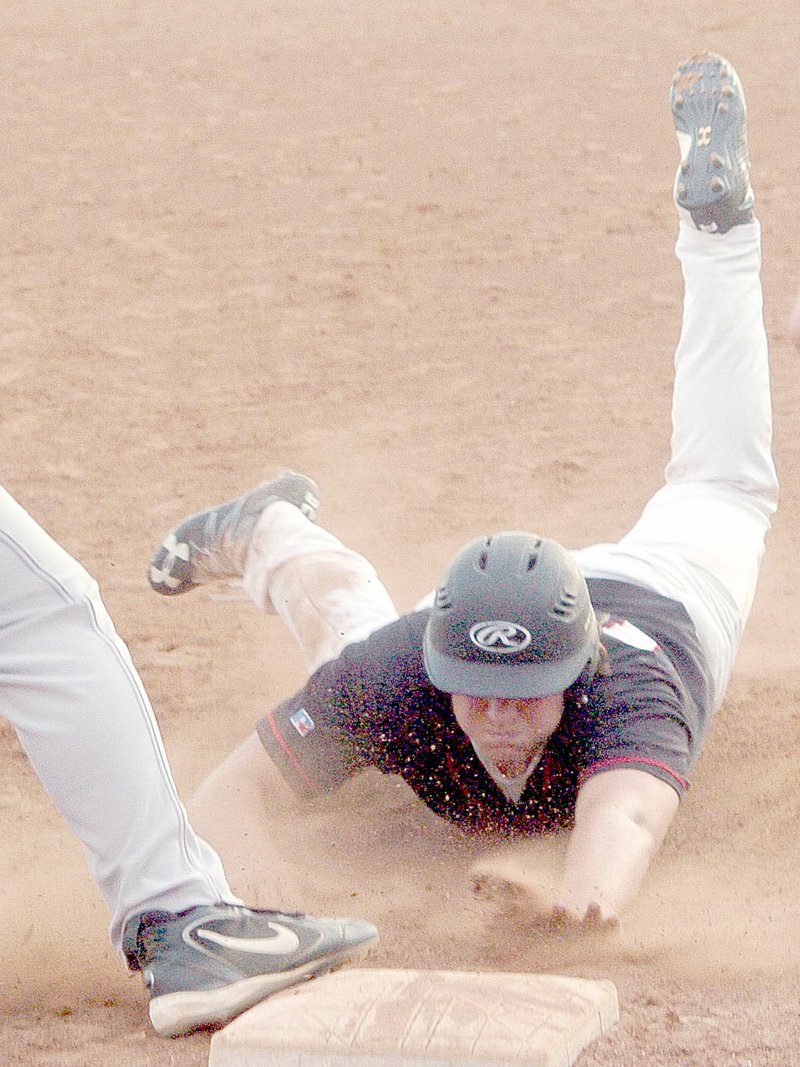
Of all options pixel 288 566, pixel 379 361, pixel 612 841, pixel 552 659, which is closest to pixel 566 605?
pixel 552 659

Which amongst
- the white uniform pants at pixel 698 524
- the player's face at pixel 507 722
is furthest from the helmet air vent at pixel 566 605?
the white uniform pants at pixel 698 524

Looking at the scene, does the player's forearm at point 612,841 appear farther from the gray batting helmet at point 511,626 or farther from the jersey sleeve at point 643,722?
the gray batting helmet at point 511,626

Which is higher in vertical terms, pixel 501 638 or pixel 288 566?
pixel 501 638

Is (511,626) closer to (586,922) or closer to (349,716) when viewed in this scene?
(349,716)

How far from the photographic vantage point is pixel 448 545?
208 inches

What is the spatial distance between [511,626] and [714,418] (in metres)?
1.44

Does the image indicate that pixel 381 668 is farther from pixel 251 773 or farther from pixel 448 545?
pixel 448 545

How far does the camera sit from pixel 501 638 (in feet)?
10.2

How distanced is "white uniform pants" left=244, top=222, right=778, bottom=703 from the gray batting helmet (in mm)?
597

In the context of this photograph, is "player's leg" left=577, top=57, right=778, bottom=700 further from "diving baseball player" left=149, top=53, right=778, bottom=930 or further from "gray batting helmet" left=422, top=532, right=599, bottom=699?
"gray batting helmet" left=422, top=532, right=599, bottom=699

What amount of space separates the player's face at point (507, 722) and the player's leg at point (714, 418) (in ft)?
2.31

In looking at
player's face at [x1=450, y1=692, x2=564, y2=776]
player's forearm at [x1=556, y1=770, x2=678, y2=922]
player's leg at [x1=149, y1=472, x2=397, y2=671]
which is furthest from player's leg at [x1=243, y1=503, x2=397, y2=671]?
player's forearm at [x1=556, y1=770, x2=678, y2=922]

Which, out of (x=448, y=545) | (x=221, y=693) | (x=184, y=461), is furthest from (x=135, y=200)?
(x=221, y=693)

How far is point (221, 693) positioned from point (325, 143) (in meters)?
6.48
